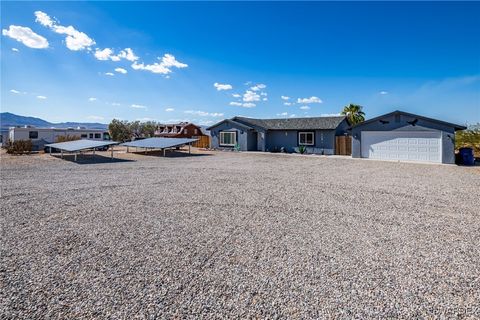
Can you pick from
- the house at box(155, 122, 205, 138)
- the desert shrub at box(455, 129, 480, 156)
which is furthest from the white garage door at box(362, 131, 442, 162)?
the house at box(155, 122, 205, 138)

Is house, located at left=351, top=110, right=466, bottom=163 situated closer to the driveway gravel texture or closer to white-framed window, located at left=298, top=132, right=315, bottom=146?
white-framed window, located at left=298, top=132, right=315, bottom=146

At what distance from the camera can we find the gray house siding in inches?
623

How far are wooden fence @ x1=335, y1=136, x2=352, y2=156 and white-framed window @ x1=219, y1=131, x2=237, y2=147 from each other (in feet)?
32.4

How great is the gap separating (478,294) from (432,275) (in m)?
0.47

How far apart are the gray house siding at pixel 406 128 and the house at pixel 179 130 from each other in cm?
2867

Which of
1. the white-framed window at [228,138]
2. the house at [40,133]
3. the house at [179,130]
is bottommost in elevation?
the white-framed window at [228,138]

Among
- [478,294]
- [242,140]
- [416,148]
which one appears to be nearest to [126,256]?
[478,294]

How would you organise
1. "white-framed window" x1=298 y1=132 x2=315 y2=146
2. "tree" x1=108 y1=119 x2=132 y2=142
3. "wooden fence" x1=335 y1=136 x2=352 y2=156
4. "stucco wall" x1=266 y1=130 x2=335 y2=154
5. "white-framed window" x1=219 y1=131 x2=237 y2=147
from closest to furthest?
1. "wooden fence" x1=335 y1=136 x2=352 y2=156
2. "stucco wall" x1=266 y1=130 x2=335 y2=154
3. "white-framed window" x1=298 y1=132 x2=315 y2=146
4. "white-framed window" x1=219 y1=131 x2=237 y2=147
5. "tree" x1=108 y1=119 x2=132 y2=142

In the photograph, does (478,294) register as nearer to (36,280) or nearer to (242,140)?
(36,280)

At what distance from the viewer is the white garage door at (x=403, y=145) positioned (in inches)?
650

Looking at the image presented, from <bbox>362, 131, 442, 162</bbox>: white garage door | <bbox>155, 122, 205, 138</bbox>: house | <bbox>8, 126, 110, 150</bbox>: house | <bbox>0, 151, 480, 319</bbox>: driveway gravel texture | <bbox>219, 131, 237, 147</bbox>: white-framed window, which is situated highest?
<bbox>155, 122, 205, 138</bbox>: house

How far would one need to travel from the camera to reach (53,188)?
→ 28.9 feet

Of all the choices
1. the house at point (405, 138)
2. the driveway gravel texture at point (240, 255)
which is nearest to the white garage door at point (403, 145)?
the house at point (405, 138)

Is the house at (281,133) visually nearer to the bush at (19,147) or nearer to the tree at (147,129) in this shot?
the bush at (19,147)
